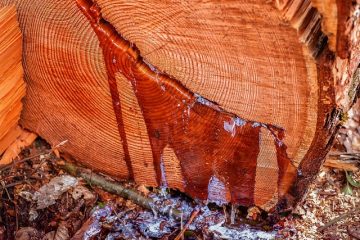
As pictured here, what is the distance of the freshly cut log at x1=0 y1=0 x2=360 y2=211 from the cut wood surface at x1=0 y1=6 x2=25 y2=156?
0.04 metres

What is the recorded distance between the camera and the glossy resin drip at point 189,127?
192cm

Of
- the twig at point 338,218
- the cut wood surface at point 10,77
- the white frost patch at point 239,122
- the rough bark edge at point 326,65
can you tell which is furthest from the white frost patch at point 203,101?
the twig at point 338,218

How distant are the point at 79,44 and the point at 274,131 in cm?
87

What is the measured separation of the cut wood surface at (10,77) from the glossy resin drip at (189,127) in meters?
0.34

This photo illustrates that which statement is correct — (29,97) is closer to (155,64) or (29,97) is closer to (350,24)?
(155,64)

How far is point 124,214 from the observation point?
7.87 ft

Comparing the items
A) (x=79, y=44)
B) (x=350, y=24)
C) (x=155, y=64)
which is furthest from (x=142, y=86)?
(x=350, y=24)

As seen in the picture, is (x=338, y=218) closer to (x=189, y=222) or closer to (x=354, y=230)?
(x=354, y=230)

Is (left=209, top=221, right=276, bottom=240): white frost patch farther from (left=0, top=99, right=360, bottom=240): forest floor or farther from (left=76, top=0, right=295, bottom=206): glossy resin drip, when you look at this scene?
(left=76, top=0, right=295, bottom=206): glossy resin drip

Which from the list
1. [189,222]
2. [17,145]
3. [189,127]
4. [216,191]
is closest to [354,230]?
[216,191]

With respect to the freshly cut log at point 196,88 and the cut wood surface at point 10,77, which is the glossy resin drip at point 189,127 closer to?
the freshly cut log at point 196,88

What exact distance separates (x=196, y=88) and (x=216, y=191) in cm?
62

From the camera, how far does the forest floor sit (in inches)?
90.0

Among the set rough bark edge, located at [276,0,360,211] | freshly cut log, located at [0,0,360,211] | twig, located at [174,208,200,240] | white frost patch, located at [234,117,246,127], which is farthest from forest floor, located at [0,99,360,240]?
white frost patch, located at [234,117,246,127]
